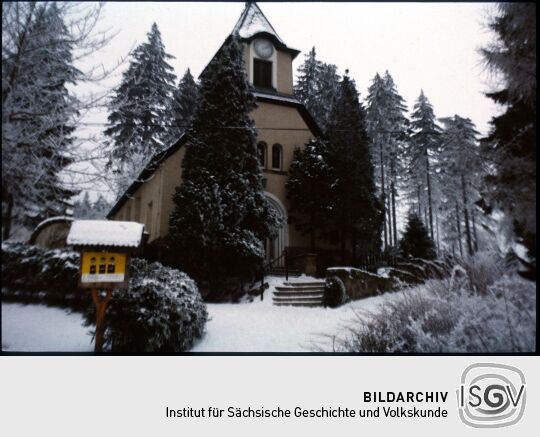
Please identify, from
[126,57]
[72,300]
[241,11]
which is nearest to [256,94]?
[241,11]

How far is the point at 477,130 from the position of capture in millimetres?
2680

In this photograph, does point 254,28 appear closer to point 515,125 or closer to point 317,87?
point 317,87

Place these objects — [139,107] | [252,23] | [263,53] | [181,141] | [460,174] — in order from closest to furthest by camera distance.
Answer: [460,174] → [139,107] → [252,23] → [181,141] → [263,53]

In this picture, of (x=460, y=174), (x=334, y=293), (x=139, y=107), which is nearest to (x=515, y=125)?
(x=460, y=174)

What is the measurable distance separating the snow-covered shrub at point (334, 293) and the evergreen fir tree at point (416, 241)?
0.62 meters

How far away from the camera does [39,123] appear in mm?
2525

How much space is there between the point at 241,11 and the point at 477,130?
2251 millimetres

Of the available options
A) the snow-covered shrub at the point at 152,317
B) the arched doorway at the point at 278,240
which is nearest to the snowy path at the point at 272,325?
the snow-covered shrub at the point at 152,317

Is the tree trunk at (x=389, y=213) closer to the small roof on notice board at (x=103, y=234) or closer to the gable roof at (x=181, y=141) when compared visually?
the gable roof at (x=181, y=141)

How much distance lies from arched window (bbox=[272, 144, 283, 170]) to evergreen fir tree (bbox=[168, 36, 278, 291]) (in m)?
0.22

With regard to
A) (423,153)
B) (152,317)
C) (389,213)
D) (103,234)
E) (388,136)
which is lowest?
(152,317)
